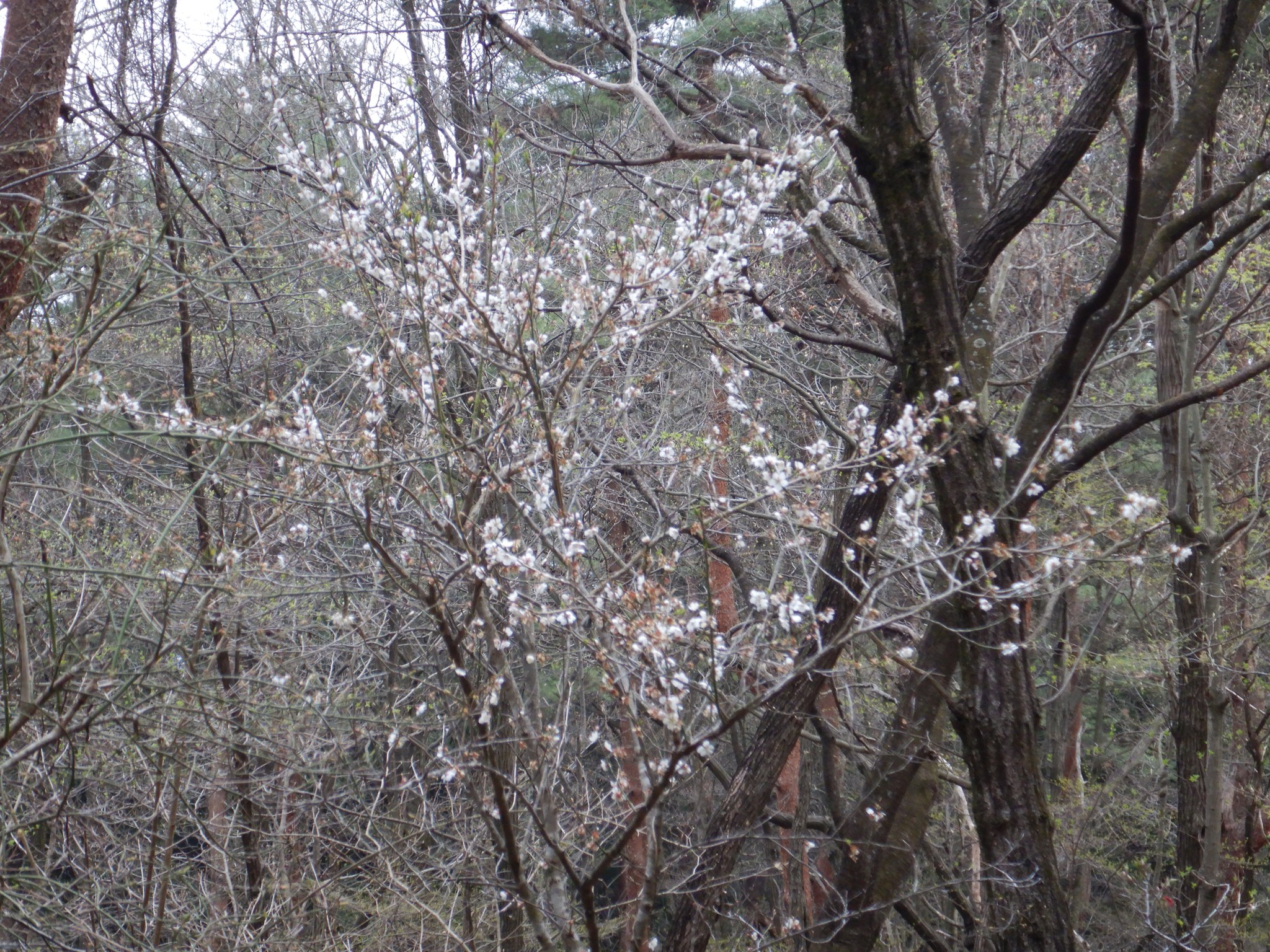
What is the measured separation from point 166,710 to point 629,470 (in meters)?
3.62

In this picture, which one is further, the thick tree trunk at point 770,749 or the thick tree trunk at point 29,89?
the thick tree trunk at point 770,749

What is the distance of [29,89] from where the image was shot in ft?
14.3

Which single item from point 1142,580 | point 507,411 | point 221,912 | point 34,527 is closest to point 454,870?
point 221,912

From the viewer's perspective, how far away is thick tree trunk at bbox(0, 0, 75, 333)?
13.9 ft

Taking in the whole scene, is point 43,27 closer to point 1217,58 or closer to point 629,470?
point 629,470

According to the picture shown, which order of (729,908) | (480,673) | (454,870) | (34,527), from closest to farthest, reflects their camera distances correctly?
1. (480,673)
2. (34,527)
3. (454,870)
4. (729,908)

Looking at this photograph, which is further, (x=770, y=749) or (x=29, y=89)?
(x=770, y=749)

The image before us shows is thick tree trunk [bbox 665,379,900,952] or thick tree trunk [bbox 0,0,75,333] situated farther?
thick tree trunk [bbox 665,379,900,952]

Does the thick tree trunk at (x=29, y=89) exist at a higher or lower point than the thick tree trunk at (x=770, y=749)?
higher

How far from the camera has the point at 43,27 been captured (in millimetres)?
4395

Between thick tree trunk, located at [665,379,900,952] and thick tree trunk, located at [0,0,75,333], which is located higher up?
thick tree trunk, located at [0,0,75,333]

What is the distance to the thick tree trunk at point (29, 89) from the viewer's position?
423cm

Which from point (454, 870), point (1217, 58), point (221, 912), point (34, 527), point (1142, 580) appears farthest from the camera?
point (1142, 580)

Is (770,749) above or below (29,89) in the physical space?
below
